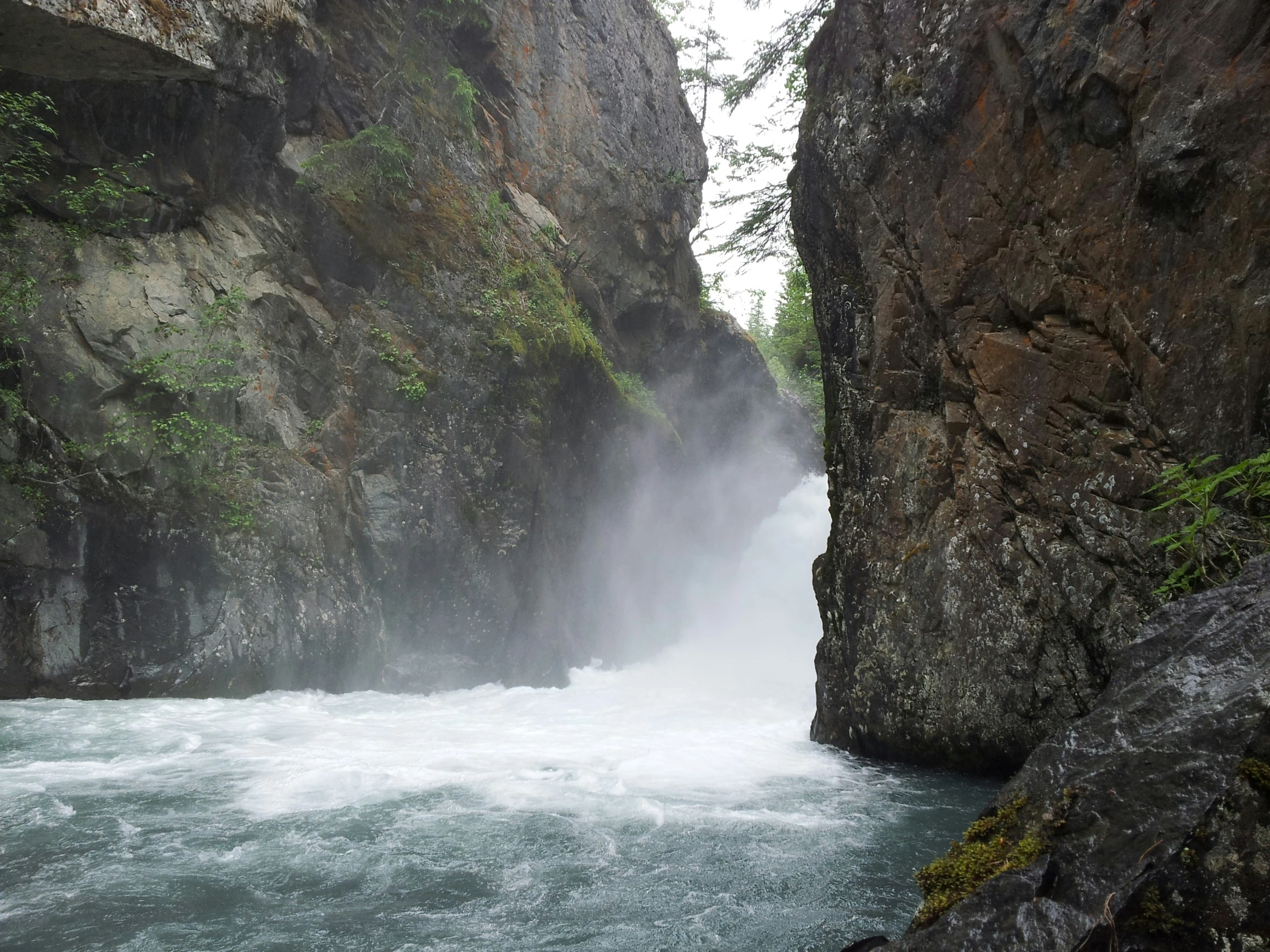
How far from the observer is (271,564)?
430 inches

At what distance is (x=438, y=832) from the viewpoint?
18.5ft

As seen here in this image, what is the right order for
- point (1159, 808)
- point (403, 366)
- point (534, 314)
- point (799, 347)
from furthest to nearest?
point (799, 347)
point (534, 314)
point (403, 366)
point (1159, 808)

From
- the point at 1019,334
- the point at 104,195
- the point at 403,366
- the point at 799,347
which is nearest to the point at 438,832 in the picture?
the point at 1019,334

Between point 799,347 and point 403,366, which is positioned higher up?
point 799,347

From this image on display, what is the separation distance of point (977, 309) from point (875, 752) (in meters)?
4.63

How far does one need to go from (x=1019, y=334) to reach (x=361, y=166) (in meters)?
10.9

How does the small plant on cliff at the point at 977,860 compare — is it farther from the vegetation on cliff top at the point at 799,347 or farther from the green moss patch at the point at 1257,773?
the vegetation on cliff top at the point at 799,347

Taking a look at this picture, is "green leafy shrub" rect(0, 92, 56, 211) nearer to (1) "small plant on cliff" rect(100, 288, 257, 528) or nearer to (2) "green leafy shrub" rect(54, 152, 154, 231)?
(2) "green leafy shrub" rect(54, 152, 154, 231)

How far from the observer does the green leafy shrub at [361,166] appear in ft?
42.6

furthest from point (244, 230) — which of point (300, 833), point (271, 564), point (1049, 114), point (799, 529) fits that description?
point (799, 529)

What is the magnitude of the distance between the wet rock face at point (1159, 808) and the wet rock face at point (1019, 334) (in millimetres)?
2906

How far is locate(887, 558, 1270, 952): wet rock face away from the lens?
7.86ft

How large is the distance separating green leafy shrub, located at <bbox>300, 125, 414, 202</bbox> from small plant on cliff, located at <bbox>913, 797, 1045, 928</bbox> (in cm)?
1302

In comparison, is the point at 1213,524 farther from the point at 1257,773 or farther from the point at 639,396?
the point at 639,396
